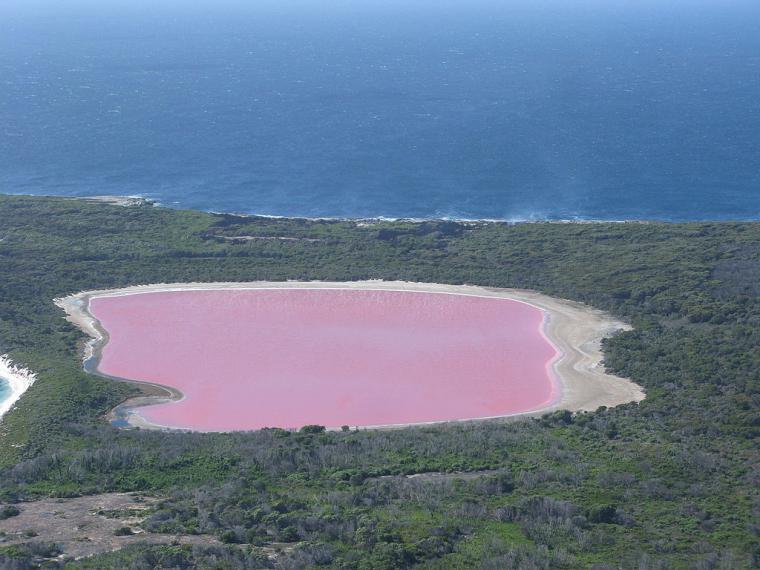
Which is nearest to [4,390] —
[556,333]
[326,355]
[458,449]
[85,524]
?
[326,355]

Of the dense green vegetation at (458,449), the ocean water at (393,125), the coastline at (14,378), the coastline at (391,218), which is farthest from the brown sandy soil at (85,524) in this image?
the ocean water at (393,125)

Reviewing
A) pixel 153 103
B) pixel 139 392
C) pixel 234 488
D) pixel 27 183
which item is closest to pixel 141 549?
pixel 234 488

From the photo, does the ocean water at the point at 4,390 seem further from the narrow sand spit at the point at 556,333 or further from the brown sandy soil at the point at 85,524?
the brown sandy soil at the point at 85,524

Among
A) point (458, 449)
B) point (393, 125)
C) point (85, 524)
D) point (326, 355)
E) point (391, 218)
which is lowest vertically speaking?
point (85, 524)

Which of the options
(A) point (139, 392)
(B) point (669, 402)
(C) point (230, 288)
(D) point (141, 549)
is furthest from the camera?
(C) point (230, 288)

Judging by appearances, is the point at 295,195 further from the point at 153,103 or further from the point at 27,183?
the point at 153,103

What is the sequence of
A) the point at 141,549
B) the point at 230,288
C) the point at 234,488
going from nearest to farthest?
the point at 141,549, the point at 234,488, the point at 230,288

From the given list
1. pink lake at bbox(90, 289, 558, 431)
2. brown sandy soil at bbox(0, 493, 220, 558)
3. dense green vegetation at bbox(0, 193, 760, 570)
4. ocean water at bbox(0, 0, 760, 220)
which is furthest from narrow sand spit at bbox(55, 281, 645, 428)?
ocean water at bbox(0, 0, 760, 220)

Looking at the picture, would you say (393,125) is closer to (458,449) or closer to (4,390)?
(4,390)
